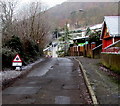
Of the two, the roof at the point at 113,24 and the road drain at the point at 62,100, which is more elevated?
the roof at the point at 113,24

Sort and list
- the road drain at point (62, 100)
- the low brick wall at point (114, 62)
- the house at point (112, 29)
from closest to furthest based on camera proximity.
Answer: the road drain at point (62, 100) < the low brick wall at point (114, 62) < the house at point (112, 29)

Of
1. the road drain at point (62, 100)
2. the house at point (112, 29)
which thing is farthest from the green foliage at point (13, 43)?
the house at point (112, 29)

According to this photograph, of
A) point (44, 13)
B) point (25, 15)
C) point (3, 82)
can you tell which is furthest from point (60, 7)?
point (3, 82)

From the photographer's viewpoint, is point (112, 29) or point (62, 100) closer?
point (62, 100)

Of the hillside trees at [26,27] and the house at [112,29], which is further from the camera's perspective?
the house at [112,29]

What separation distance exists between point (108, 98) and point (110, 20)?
20.4m

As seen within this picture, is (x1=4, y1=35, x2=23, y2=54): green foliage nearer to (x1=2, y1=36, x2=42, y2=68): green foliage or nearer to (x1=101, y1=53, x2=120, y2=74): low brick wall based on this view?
(x1=2, y1=36, x2=42, y2=68): green foliage

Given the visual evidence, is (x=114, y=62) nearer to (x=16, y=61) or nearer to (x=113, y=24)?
(x=16, y=61)

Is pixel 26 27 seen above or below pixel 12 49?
above

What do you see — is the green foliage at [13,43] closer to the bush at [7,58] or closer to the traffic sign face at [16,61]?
the bush at [7,58]

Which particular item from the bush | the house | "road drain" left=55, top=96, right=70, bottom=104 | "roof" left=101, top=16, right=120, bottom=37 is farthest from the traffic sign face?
"roof" left=101, top=16, right=120, bottom=37

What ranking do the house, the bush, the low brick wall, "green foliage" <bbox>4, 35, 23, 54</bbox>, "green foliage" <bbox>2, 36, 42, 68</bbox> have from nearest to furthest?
1. the low brick wall
2. the bush
3. "green foliage" <bbox>2, 36, 42, 68</bbox>
4. "green foliage" <bbox>4, 35, 23, 54</bbox>
5. the house

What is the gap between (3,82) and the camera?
9.02m

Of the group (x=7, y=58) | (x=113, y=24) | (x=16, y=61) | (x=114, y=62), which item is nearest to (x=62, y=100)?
(x=114, y=62)
